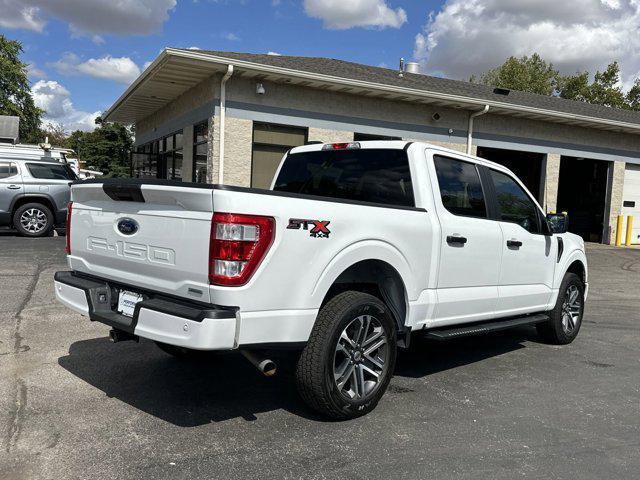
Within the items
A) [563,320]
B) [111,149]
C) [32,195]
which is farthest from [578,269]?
[111,149]

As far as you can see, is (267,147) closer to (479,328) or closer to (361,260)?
(479,328)

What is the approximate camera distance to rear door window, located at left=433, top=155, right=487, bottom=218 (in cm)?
479

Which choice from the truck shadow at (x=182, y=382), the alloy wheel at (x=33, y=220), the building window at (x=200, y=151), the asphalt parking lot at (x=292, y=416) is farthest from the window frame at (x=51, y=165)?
the truck shadow at (x=182, y=382)

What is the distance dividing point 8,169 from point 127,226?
11618mm

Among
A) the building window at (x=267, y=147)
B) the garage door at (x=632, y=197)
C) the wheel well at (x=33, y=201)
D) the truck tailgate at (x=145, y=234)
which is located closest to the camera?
the truck tailgate at (x=145, y=234)

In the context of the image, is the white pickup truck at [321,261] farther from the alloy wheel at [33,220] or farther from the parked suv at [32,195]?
the alloy wheel at [33,220]

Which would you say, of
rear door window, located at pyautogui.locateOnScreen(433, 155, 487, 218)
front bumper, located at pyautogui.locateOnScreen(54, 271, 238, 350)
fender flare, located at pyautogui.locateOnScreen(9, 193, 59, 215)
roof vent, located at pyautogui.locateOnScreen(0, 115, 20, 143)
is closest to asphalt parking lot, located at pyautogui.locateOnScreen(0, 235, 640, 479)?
front bumper, located at pyautogui.locateOnScreen(54, 271, 238, 350)

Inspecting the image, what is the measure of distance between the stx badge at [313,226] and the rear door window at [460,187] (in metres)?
1.43

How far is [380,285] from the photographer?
4348 millimetres

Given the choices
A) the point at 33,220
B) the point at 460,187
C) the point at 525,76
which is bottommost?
the point at 33,220

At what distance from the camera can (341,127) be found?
49.6ft

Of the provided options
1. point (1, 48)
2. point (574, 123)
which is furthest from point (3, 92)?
point (574, 123)

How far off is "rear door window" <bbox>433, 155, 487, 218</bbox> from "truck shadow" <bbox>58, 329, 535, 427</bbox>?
1450 millimetres

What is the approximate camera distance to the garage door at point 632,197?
20.4m
